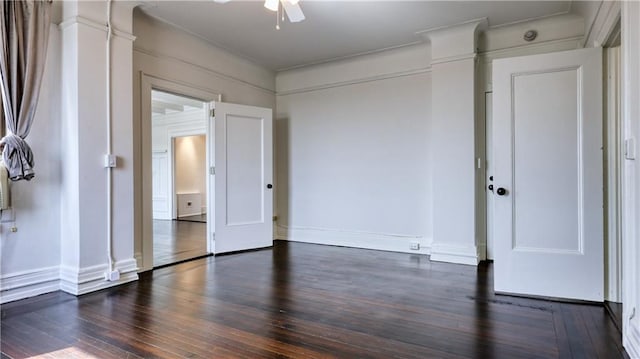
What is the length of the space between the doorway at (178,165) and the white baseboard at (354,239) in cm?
210

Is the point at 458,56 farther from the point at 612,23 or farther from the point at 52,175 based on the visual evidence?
the point at 52,175

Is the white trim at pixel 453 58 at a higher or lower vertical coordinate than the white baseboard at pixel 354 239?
higher

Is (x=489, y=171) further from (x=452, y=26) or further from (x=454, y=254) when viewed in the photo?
(x=452, y=26)

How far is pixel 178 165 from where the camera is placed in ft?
30.4

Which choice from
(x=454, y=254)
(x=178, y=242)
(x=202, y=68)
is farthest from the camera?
(x=178, y=242)

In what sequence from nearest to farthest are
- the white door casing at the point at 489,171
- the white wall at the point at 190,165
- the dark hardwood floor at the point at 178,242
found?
the white door casing at the point at 489,171, the dark hardwood floor at the point at 178,242, the white wall at the point at 190,165

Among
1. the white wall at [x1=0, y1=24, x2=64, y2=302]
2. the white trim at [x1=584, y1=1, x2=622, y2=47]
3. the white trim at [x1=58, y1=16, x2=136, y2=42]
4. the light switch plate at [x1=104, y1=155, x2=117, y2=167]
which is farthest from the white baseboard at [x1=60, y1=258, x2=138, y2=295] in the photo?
the white trim at [x1=584, y1=1, x2=622, y2=47]

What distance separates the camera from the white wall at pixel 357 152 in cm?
464

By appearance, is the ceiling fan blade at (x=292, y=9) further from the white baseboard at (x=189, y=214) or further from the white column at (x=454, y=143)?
the white baseboard at (x=189, y=214)

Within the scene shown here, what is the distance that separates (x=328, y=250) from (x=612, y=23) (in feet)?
12.0

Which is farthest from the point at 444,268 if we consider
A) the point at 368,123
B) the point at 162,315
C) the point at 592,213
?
the point at 162,315

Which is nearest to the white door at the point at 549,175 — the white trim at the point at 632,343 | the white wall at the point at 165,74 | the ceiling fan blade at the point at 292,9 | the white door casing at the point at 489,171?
the white trim at the point at 632,343

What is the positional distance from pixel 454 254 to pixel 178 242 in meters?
3.90

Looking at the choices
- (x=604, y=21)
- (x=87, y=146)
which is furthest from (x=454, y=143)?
(x=87, y=146)
